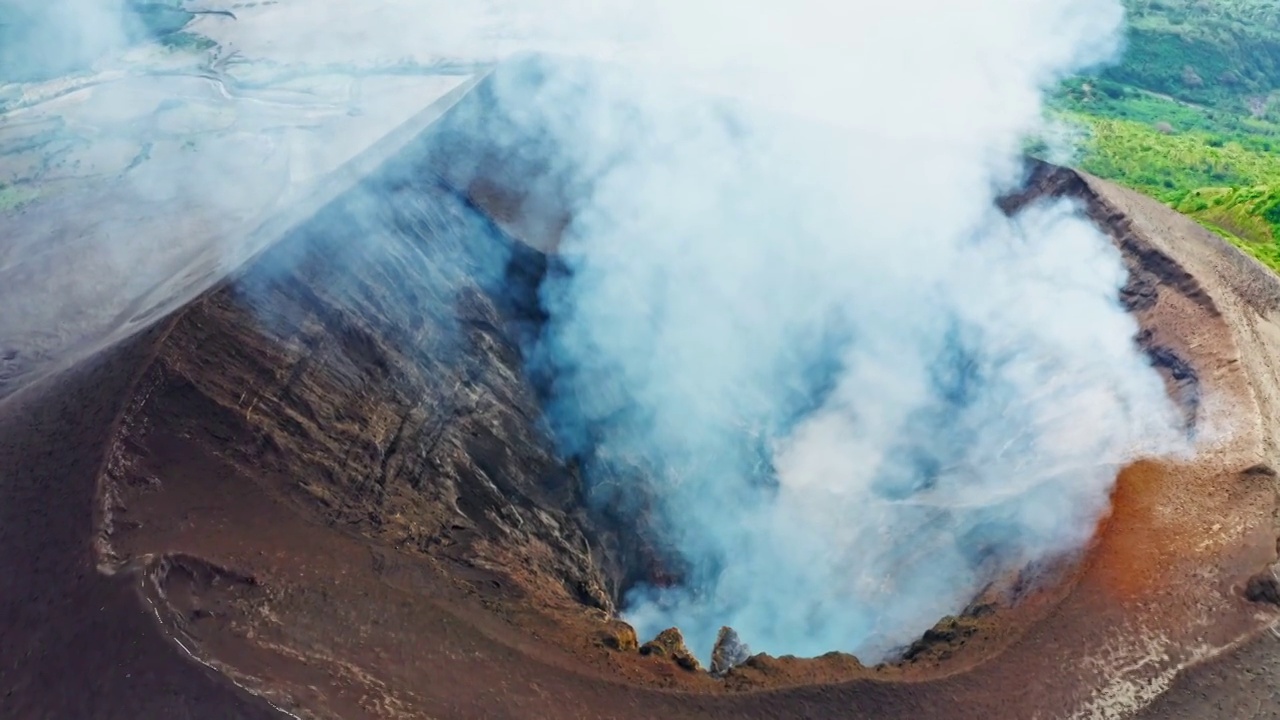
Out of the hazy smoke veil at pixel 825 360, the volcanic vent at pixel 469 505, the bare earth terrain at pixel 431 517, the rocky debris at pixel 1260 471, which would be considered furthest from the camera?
the hazy smoke veil at pixel 825 360

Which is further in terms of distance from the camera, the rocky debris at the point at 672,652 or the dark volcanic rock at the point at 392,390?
the dark volcanic rock at the point at 392,390

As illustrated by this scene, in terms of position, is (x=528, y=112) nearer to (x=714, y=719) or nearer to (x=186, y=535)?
(x=186, y=535)

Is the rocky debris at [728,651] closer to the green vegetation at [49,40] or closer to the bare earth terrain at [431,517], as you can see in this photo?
the bare earth terrain at [431,517]

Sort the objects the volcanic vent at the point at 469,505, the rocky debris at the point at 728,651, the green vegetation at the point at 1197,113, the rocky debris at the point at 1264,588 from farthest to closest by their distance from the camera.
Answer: the green vegetation at the point at 1197,113 < the rocky debris at the point at 728,651 < the rocky debris at the point at 1264,588 < the volcanic vent at the point at 469,505

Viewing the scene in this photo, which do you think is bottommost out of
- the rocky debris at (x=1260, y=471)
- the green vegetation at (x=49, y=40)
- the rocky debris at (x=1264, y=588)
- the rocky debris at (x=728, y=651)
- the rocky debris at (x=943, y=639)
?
the green vegetation at (x=49, y=40)

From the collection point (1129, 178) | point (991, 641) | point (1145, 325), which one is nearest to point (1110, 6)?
point (1129, 178)

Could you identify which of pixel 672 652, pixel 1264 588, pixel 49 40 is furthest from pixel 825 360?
pixel 49 40

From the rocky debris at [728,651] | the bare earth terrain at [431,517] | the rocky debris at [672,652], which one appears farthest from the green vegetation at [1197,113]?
the rocky debris at [672,652]

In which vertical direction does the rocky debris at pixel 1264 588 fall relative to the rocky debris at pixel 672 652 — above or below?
above
